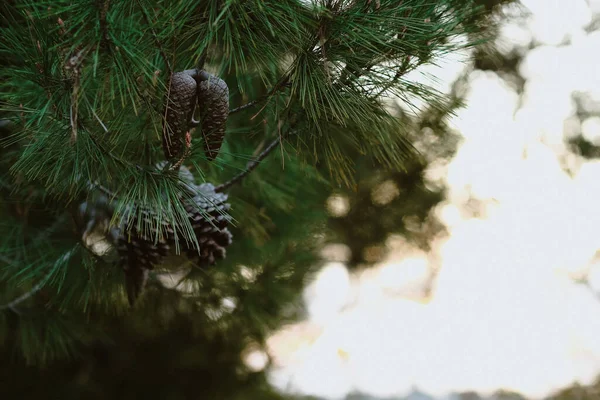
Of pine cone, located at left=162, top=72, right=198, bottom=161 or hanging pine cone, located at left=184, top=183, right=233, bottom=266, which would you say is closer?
pine cone, located at left=162, top=72, right=198, bottom=161

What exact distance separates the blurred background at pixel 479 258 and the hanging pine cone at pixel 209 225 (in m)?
0.77

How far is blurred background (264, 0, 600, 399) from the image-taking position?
2148mm

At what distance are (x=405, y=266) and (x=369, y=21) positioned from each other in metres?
2.09

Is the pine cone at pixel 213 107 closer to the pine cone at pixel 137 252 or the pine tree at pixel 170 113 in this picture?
the pine tree at pixel 170 113

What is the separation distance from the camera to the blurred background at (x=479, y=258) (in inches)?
84.6

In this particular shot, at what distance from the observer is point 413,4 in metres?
0.75

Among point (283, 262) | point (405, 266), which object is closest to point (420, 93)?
point (283, 262)

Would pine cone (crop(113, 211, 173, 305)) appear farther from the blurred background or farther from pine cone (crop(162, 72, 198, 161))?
the blurred background

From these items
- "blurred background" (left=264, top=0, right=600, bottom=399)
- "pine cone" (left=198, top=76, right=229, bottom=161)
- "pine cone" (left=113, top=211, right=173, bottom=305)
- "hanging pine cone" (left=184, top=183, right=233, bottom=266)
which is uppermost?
"blurred background" (left=264, top=0, right=600, bottom=399)

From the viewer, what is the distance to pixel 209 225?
846mm

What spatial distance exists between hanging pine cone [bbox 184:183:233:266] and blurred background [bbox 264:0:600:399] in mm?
768

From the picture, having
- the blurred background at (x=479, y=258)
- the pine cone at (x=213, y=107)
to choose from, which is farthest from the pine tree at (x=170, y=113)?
the blurred background at (x=479, y=258)

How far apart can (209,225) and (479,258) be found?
2.21m

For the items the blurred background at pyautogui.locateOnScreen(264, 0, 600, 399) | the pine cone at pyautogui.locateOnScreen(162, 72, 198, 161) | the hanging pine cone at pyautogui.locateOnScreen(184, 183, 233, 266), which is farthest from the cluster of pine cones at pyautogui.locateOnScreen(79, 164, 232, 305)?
the blurred background at pyautogui.locateOnScreen(264, 0, 600, 399)
